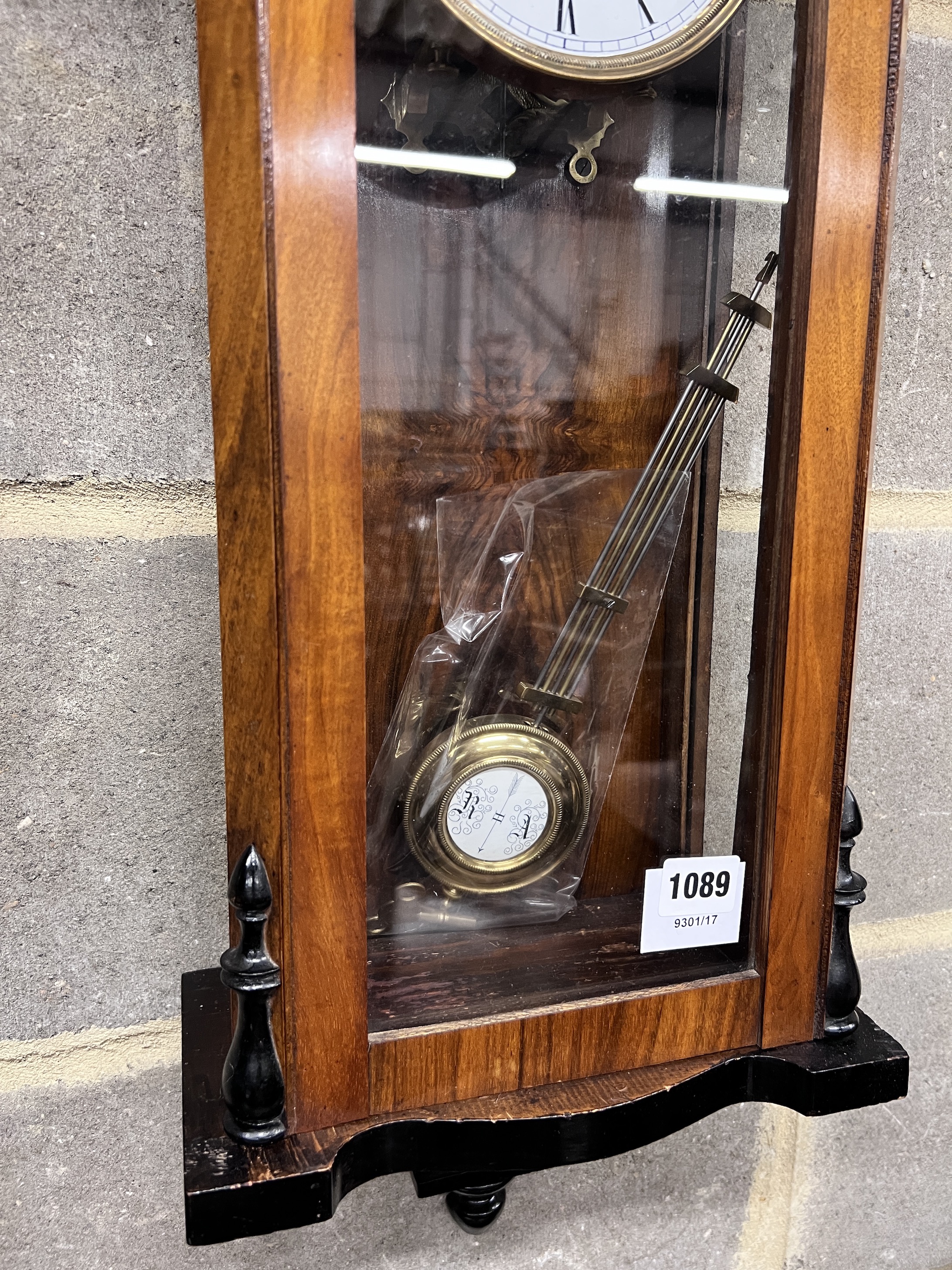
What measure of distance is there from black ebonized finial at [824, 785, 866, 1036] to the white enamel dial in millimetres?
116

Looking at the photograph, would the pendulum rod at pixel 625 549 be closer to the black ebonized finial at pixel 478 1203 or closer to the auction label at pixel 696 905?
the auction label at pixel 696 905

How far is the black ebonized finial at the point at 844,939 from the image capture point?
38cm

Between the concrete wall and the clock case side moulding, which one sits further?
the concrete wall

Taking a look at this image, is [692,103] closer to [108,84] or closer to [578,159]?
[578,159]

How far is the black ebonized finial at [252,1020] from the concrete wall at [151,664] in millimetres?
150

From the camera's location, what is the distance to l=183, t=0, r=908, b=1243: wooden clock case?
0.29 meters

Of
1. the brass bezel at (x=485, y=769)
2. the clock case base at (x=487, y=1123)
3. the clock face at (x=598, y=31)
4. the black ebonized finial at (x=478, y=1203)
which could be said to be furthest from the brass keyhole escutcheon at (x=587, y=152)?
the black ebonized finial at (x=478, y=1203)

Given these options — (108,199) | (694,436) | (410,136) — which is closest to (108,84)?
(108,199)

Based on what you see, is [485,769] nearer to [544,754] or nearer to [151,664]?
[544,754]

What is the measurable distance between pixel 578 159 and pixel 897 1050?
0.37 metres

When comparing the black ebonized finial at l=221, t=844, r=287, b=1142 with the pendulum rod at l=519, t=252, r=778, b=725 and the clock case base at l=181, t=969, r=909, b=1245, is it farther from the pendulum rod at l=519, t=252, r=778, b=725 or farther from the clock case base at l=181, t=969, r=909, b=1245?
the pendulum rod at l=519, t=252, r=778, b=725

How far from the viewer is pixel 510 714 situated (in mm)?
379

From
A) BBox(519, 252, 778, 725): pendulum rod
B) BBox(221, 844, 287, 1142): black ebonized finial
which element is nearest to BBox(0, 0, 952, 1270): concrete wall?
BBox(519, 252, 778, 725): pendulum rod

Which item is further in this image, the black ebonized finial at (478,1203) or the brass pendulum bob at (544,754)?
the black ebonized finial at (478,1203)
